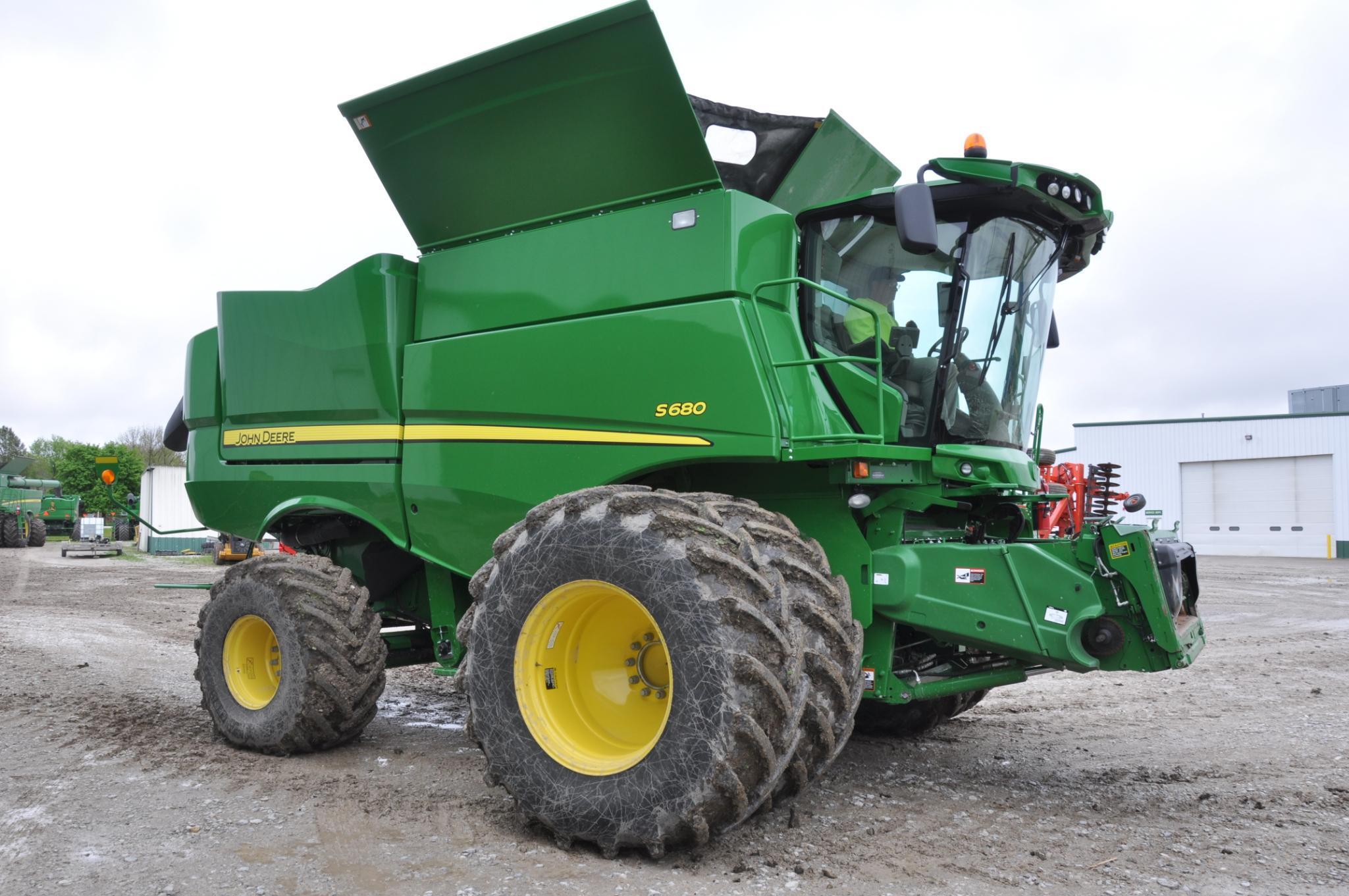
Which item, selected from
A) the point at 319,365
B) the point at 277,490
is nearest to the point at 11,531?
the point at 277,490

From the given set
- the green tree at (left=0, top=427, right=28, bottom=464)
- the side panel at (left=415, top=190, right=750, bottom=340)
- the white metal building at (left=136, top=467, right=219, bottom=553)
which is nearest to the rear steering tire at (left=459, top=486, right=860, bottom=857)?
the side panel at (left=415, top=190, right=750, bottom=340)

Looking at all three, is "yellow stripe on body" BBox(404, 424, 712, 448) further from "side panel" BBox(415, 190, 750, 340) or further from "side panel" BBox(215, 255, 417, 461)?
"side panel" BBox(415, 190, 750, 340)

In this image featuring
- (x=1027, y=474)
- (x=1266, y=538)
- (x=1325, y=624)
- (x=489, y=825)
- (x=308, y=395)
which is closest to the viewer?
(x=489, y=825)

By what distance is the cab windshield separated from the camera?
178 inches

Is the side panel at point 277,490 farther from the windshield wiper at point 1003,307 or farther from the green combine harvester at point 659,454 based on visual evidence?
the windshield wiper at point 1003,307

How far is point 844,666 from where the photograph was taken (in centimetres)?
362

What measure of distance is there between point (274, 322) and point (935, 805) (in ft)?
14.8

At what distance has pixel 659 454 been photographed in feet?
14.4

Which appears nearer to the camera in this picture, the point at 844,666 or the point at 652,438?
the point at 844,666

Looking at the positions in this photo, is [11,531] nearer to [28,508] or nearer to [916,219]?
[28,508]

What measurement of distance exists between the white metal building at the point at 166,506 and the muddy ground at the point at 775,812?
25.4m

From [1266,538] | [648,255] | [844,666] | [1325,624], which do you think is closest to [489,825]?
[844,666]

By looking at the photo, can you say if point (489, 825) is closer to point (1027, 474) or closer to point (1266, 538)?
point (1027, 474)

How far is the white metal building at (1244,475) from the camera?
30578mm
